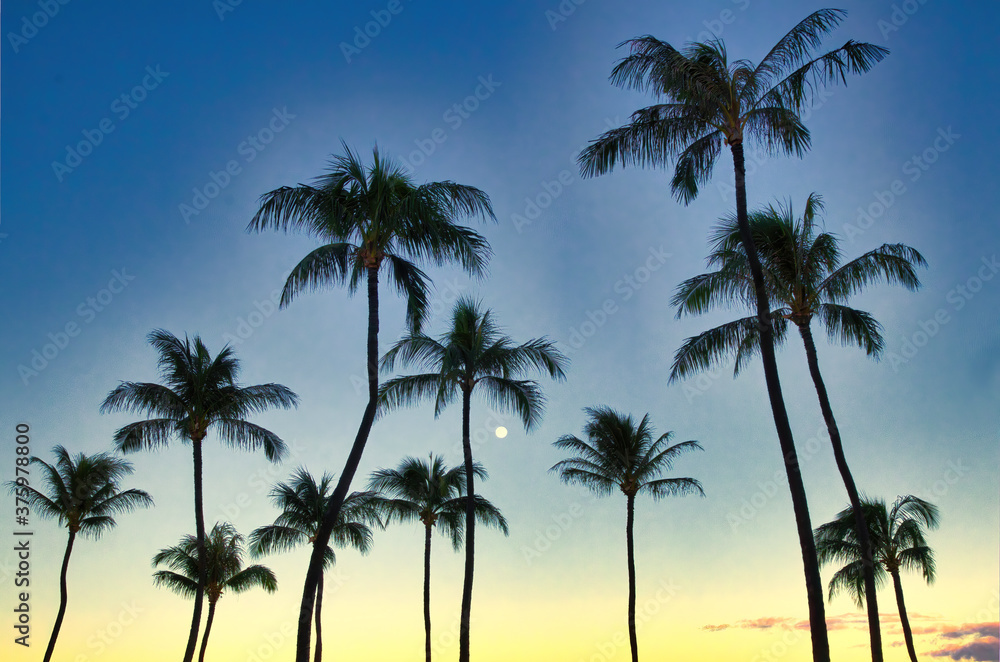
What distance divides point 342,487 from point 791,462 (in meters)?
9.39

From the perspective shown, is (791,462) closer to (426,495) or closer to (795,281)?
(795,281)

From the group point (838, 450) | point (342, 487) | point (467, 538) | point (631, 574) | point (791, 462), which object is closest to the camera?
point (791, 462)

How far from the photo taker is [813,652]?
41.5ft

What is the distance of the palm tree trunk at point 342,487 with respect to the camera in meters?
14.3

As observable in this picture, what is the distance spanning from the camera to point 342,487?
1590cm

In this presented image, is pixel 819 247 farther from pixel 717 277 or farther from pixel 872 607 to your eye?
pixel 872 607

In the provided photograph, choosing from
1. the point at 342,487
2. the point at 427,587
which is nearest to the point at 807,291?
the point at 342,487

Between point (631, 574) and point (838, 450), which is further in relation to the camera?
point (631, 574)

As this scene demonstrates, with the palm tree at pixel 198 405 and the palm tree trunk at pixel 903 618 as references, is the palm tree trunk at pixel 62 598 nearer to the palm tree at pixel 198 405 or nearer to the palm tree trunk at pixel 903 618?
the palm tree at pixel 198 405

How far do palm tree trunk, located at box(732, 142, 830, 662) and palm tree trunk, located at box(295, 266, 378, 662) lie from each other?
874 centimetres

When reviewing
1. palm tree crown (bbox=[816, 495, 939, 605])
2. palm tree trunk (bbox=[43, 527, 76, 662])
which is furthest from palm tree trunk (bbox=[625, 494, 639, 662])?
palm tree trunk (bbox=[43, 527, 76, 662])

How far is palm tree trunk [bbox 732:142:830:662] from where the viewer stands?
501 inches

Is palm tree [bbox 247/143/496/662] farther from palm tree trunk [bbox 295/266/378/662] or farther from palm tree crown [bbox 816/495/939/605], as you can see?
palm tree crown [bbox 816/495/939/605]

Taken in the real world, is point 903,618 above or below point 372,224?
below
